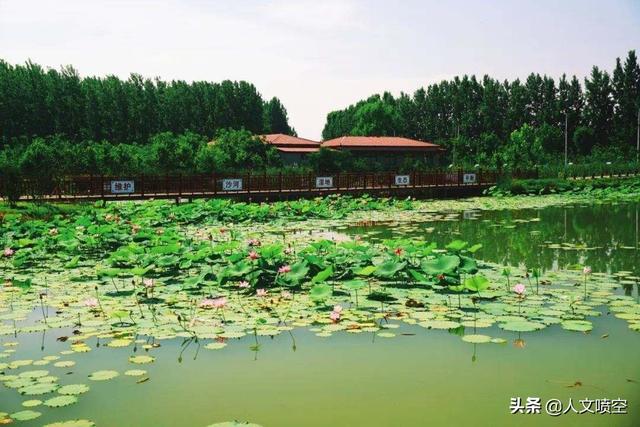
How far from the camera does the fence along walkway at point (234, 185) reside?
66.5 feet

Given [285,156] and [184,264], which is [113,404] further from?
[285,156]

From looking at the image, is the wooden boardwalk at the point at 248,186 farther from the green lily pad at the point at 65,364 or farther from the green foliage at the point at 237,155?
the green lily pad at the point at 65,364

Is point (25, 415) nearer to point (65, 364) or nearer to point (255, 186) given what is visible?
point (65, 364)

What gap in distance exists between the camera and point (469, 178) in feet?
94.3

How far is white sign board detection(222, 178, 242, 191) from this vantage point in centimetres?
2230

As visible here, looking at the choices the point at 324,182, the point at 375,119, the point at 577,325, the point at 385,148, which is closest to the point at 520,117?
the point at 375,119

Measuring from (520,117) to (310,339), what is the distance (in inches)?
2405

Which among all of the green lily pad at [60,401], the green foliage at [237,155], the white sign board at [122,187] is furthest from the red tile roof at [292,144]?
the green lily pad at [60,401]

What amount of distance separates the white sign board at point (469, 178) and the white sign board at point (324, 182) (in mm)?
7509

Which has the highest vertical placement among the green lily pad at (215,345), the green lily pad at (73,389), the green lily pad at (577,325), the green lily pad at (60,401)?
the green lily pad at (577,325)

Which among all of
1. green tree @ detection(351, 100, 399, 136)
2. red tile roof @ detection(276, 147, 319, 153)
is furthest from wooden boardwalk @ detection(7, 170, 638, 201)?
green tree @ detection(351, 100, 399, 136)

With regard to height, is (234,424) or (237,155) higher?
(237,155)

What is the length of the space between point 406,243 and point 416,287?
1.50 meters

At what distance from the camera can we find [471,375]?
3.91 meters
